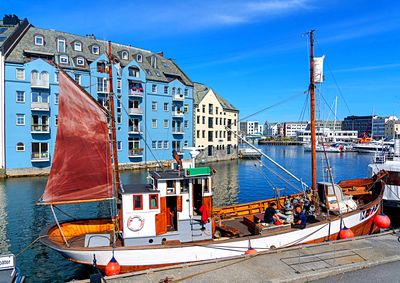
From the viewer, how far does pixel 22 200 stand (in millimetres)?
36250

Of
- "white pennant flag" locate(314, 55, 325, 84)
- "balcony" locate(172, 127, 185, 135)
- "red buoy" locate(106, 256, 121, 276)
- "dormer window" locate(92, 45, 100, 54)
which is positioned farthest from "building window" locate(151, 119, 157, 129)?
"red buoy" locate(106, 256, 121, 276)

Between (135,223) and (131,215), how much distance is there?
0.48 m

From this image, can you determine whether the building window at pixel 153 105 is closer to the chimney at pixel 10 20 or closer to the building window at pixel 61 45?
the building window at pixel 61 45

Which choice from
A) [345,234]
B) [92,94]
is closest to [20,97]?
[92,94]

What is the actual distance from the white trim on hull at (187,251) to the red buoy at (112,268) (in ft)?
2.27

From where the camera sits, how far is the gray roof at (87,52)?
2132 inches

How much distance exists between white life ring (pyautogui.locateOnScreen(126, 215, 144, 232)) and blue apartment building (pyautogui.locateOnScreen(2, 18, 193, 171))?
25559mm

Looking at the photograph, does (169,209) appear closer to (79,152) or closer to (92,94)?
(79,152)

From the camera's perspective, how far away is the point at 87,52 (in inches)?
2429

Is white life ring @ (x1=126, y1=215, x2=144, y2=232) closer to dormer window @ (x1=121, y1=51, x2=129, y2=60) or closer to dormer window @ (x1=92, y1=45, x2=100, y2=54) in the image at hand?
dormer window @ (x1=92, y1=45, x2=100, y2=54)

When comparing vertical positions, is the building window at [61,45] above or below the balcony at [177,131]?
above

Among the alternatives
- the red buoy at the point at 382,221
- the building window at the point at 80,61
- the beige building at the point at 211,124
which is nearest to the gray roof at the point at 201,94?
the beige building at the point at 211,124

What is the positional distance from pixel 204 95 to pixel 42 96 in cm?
3892

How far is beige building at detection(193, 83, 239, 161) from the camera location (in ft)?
264
